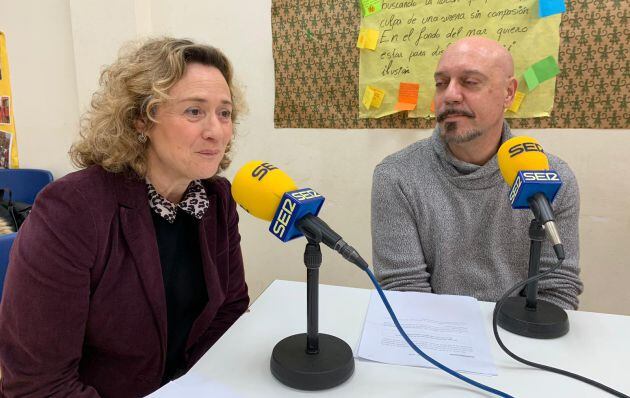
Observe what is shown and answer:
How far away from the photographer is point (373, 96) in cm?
208

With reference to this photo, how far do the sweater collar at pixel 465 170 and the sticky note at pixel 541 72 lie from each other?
0.51 m

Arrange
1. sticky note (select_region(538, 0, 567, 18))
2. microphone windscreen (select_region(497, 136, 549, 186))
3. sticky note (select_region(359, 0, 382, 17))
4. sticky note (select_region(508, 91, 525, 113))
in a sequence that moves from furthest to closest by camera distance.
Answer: sticky note (select_region(359, 0, 382, 17))
sticky note (select_region(508, 91, 525, 113))
sticky note (select_region(538, 0, 567, 18))
microphone windscreen (select_region(497, 136, 549, 186))

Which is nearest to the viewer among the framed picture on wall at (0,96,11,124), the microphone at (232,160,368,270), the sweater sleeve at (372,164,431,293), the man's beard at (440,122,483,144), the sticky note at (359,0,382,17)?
the microphone at (232,160,368,270)

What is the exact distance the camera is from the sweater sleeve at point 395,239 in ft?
4.38

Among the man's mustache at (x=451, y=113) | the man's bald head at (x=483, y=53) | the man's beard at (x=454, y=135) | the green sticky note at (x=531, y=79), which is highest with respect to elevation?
the man's bald head at (x=483, y=53)

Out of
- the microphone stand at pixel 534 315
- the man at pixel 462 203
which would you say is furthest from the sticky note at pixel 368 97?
the microphone stand at pixel 534 315

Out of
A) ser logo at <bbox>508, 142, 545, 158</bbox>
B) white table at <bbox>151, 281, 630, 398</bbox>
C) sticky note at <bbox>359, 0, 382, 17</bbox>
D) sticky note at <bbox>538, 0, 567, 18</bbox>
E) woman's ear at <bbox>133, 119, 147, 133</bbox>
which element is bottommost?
white table at <bbox>151, 281, 630, 398</bbox>

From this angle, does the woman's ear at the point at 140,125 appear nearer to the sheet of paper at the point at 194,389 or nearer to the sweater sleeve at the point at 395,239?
the sheet of paper at the point at 194,389

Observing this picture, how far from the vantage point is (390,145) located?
6.93ft

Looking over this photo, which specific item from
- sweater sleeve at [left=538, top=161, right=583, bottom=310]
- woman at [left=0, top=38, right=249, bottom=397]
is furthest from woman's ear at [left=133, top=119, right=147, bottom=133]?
sweater sleeve at [left=538, top=161, right=583, bottom=310]

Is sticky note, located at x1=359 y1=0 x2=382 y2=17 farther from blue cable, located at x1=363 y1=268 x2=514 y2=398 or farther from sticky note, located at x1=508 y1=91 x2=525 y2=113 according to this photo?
blue cable, located at x1=363 y1=268 x2=514 y2=398

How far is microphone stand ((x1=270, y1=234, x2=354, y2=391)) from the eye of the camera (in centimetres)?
76

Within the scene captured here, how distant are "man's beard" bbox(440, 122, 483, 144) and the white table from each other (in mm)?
595

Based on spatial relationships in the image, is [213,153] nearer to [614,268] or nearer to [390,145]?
[390,145]
